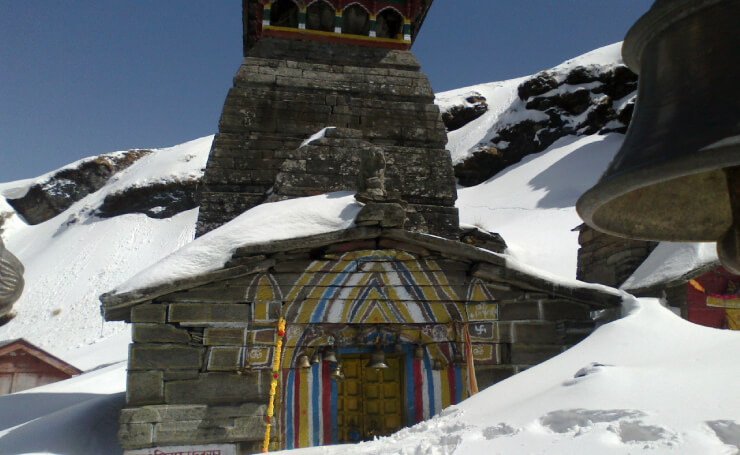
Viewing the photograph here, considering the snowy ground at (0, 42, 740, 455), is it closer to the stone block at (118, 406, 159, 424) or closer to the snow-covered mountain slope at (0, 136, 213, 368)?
the stone block at (118, 406, 159, 424)

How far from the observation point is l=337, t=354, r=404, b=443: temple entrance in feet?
24.7

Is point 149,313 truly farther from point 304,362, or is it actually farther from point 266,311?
→ point 304,362

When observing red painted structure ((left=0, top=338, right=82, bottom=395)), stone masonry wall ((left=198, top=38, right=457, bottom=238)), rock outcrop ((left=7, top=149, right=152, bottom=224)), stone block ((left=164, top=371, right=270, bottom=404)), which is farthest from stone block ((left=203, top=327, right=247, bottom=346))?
rock outcrop ((left=7, top=149, right=152, bottom=224))

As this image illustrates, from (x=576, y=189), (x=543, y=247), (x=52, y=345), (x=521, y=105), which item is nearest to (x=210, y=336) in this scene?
(x=543, y=247)

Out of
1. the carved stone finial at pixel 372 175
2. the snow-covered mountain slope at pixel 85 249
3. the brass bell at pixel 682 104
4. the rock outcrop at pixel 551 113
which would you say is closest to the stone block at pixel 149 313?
the carved stone finial at pixel 372 175

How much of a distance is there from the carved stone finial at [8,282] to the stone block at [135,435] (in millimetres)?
3620

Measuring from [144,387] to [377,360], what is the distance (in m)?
2.64

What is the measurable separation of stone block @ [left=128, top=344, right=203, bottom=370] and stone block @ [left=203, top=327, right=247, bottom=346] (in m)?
0.15

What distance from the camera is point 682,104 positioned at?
174cm

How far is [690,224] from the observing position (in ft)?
7.68

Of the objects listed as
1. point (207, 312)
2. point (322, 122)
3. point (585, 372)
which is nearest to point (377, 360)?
point (207, 312)

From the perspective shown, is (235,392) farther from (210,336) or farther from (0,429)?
(0,429)

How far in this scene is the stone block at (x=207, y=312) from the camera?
6918 millimetres

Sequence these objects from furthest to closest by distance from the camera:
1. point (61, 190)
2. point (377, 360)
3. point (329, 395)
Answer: point (61, 190) < point (329, 395) < point (377, 360)
